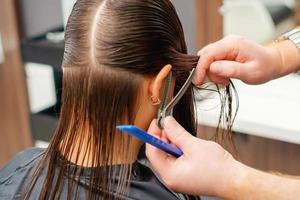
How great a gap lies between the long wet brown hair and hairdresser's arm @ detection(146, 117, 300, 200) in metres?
0.18

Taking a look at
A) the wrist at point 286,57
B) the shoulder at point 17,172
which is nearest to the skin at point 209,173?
the shoulder at point 17,172

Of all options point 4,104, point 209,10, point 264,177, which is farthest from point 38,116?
point 264,177

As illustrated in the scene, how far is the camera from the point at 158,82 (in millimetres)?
998

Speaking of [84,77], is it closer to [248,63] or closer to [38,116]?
[248,63]

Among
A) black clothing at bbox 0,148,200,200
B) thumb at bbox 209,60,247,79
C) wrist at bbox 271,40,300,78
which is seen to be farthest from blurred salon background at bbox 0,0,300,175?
black clothing at bbox 0,148,200,200

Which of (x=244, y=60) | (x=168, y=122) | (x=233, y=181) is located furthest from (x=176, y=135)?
(x=244, y=60)

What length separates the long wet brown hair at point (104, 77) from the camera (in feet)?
3.10

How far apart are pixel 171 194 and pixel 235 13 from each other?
100cm

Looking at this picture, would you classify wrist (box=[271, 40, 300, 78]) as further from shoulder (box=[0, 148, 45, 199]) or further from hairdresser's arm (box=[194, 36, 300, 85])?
shoulder (box=[0, 148, 45, 199])

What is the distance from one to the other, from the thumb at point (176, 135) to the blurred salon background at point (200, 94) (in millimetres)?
593

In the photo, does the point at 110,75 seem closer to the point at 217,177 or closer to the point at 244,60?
the point at 217,177

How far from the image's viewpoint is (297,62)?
132cm

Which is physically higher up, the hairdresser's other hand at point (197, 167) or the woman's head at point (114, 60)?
the woman's head at point (114, 60)

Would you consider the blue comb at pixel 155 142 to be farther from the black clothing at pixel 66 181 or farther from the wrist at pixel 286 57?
the wrist at pixel 286 57
